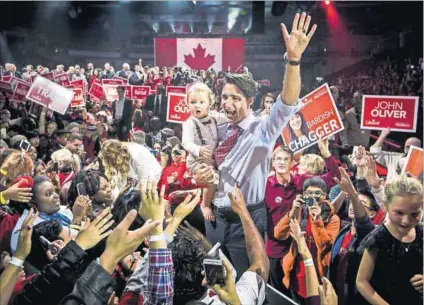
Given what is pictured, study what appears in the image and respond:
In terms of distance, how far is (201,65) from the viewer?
9.80ft

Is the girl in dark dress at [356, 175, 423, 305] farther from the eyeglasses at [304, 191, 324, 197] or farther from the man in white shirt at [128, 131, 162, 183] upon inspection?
the man in white shirt at [128, 131, 162, 183]

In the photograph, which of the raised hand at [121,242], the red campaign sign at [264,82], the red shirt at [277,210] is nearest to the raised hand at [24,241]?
the raised hand at [121,242]

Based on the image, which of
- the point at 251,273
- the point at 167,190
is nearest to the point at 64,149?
the point at 167,190

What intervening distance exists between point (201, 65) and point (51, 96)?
0.81m

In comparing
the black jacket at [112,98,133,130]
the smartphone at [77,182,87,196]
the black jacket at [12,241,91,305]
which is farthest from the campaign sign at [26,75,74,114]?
the black jacket at [12,241,91,305]

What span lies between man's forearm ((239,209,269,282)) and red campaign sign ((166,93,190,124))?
22.1 inches

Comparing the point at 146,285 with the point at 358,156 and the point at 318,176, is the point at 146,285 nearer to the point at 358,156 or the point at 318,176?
the point at 318,176

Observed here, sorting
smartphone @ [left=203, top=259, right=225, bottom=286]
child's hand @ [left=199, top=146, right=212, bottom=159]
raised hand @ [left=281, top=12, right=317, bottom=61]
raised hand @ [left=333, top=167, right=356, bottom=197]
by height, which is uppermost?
raised hand @ [left=281, top=12, right=317, bottom=61]

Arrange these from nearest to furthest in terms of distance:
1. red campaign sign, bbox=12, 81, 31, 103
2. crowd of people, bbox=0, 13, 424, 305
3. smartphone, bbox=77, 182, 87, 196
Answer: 1. crowd of people, bbox=0, 13, 424, 305
2. smartphone, bbox=77, 182, 87, 196
3. red campaign sign, bbox=12, 81, 31, 103

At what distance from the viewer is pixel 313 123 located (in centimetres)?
294

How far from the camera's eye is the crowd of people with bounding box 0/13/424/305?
282 centimetres

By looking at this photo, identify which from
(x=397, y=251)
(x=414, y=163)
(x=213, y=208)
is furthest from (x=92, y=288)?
(x=414, y=163)

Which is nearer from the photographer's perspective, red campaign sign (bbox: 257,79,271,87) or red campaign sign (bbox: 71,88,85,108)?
red campaign sign (bbox: 257,79,271,87)

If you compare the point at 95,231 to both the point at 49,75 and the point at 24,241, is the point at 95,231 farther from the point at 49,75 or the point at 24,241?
the point at 49,75
